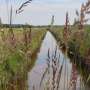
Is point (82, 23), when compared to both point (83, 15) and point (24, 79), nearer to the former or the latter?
point (83, 15)

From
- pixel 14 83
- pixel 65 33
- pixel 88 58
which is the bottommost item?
pixel 14 83

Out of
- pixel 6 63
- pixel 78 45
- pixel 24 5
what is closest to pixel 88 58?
pixel 78 45

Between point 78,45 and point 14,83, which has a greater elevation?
point 78,45

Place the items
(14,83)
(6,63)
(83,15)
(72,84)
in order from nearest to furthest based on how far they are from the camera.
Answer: (83,15), (72,84), (14,83), (6,63)

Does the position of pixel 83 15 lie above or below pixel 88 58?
above

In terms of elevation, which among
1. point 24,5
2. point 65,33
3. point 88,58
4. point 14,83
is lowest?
point 14,83

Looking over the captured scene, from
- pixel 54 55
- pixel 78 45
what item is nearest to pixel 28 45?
pixel 54 55

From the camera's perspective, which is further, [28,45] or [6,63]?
[6,63]

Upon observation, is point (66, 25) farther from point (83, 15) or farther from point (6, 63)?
point (6, 63)

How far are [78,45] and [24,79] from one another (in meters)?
0.82

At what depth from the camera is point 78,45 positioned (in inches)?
116

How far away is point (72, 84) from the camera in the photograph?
2.83 metres

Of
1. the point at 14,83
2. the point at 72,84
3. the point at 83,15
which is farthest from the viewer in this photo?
the point at 14,83

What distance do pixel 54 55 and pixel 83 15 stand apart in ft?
1.42
